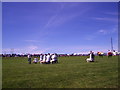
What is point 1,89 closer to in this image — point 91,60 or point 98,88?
point 98,88

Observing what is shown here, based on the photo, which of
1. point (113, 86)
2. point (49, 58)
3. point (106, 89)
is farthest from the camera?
point (49, 58)

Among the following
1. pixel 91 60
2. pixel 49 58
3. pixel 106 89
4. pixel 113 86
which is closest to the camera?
pixel 106 89

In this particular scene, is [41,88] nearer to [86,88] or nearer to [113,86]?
[86,88]

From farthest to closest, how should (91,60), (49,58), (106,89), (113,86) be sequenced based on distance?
1. (91,60)
2. (49,58)
3. (113,86)
4. (106,89)

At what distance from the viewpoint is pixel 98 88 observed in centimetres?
1028

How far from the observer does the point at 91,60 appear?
118 ft

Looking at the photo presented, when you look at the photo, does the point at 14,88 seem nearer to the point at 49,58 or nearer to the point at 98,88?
the point at 98,88

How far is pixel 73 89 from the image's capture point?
33.4 feet

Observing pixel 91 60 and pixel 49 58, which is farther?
pixel 91 60

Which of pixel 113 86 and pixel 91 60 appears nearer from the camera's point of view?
pixel 113 86

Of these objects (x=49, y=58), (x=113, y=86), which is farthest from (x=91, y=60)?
(x=113, y=86)

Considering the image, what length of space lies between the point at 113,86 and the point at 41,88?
13.5ft

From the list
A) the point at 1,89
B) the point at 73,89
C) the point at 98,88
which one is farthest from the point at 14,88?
the point at 98,88

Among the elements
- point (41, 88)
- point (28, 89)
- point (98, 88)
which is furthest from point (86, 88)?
point (28, 89)
